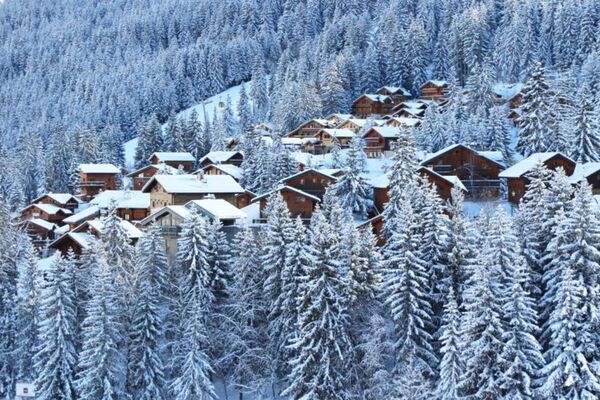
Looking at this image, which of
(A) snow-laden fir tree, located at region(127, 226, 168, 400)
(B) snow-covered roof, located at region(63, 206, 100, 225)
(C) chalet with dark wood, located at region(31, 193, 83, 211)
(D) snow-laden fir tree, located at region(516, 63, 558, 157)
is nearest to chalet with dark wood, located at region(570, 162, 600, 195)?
(D) snow-laden fir tree, located at region(516, 63, 558, 157)

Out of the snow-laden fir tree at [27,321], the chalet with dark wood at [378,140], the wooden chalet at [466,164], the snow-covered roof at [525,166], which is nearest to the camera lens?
the snow-laden fir tree at [27,321]

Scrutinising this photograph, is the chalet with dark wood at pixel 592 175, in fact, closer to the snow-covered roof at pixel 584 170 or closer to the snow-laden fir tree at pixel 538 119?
the snow-covered roof at pixel 584 170

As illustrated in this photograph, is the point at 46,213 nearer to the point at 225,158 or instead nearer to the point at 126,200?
the point at 126,200

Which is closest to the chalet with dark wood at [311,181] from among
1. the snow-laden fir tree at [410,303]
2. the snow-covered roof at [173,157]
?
the snow-laden fir tree at [410,303]

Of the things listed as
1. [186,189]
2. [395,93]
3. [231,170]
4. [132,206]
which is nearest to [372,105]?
[395,93]

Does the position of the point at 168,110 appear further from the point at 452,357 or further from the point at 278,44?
the point at 452,357

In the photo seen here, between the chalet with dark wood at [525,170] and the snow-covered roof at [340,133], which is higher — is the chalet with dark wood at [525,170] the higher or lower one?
the higher one

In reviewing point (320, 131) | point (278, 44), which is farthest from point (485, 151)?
point (278, 44)
